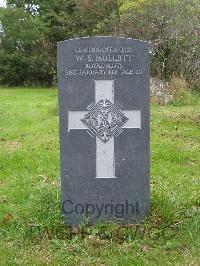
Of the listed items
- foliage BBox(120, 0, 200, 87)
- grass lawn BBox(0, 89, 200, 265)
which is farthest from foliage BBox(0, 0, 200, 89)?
grass lawn BBox(0, 89, 200, 265)

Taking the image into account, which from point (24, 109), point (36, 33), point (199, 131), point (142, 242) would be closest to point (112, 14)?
point (36, 33)

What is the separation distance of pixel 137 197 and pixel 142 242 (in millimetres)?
644

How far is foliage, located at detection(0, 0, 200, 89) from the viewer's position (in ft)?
66.3

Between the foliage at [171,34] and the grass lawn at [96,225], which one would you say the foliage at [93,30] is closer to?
the foliage at [171,34]

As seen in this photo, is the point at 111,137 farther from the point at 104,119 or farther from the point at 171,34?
the point at 171,34

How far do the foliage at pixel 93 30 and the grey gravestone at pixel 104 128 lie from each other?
13.9 m

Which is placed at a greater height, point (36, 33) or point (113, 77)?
point (36, 33)

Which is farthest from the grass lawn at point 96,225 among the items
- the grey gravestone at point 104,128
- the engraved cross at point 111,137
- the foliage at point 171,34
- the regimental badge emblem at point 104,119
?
the foliage at point 171,34

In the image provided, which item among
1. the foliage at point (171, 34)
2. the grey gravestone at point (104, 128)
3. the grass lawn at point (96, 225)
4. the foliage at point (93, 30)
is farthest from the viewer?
the foliage at point (93, 30)

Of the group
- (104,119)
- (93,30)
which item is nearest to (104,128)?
(104,119)

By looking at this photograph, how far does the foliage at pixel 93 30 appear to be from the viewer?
20203 millimetres

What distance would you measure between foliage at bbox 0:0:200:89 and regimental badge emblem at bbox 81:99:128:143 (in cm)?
1391

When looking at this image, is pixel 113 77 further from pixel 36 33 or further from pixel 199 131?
pixel 36 33

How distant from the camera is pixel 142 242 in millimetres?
5160
